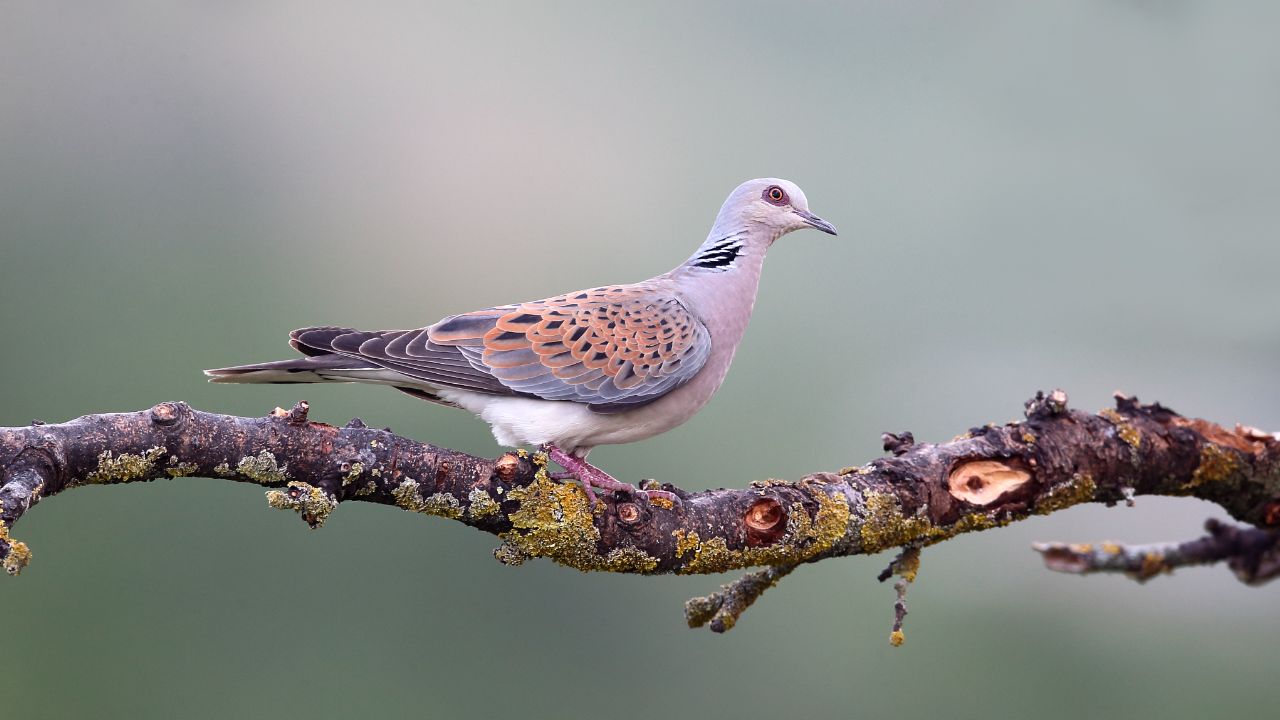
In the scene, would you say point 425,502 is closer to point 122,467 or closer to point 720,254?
point 122,467

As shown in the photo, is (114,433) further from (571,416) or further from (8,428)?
(571,416)

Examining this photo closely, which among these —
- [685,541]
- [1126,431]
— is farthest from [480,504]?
[1126,431]

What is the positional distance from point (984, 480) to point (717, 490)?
79cm

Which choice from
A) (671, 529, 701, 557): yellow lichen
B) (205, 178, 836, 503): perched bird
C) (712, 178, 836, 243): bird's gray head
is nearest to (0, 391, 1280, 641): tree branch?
(671, 529, 701, 557): yellow lichen

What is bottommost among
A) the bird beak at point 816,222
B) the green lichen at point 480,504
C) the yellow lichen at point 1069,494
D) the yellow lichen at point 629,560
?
the yellow lichen at point 629,560

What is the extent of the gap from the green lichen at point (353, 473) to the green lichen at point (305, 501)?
0.06 meters

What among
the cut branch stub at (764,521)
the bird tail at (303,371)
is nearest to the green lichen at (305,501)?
the bird tail at (303,371)

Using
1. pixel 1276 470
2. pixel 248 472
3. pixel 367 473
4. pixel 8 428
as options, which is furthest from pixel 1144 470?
pixel 8 428

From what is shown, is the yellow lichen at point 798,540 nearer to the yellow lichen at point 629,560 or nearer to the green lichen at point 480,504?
the yellow lichen at point 629,560

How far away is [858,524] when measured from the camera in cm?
300

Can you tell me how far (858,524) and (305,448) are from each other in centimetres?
154

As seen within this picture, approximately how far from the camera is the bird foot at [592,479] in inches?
115

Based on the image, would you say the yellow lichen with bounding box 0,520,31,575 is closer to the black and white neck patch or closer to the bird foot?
the bird foot

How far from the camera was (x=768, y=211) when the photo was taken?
411 centimetres
